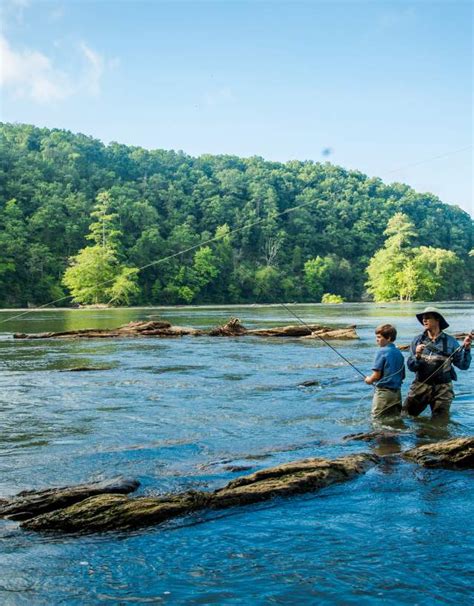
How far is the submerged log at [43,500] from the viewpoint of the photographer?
5402mm

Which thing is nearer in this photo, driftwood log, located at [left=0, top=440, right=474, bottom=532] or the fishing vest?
driftwood log, located at [left=0, top=440, right=474, bottom=532]

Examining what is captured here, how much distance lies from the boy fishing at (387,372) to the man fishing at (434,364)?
469 millimetres

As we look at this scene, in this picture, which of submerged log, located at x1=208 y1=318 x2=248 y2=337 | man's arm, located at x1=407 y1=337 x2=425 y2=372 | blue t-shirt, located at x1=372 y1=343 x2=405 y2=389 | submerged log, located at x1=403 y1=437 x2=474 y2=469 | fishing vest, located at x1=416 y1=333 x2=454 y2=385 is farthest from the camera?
submerged log, located at x1=208 y1=318 x2=248 y2=337

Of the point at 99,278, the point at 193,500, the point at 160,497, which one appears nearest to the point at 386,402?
the point at 193,500

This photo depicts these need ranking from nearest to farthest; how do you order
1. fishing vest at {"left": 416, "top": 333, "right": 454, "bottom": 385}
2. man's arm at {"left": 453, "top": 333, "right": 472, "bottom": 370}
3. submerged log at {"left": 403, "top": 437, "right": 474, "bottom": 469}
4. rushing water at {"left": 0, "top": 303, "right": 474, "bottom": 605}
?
rushing water at {"left": 0, "top": 303, "right": 474, "bottom": 605} < submerged log at {"left": 403, "top": 437, "right": 474, "bottom": 469} < man's arm at {"left": 453, "top": 333, "right": 472, "bottom": 370} < fishing vest at {"left": 416, "top": 333, "right": 454, "bottom": 385}

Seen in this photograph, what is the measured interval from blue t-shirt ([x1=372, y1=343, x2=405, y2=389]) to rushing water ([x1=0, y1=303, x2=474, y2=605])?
76 cm

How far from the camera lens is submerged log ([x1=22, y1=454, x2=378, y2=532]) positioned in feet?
16.9

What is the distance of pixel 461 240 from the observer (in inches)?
6024

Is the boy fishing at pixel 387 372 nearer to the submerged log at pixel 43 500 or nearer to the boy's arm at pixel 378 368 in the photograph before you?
the boy's arm at pixel 378 368

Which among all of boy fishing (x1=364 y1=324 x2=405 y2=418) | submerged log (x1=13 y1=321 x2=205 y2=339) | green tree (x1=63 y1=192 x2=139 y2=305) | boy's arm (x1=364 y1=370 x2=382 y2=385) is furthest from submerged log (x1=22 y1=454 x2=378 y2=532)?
green tree (x1=63 y1=192 x2=139 y2=305)

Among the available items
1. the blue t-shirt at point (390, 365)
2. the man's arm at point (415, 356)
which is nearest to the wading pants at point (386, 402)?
the blue t-shirt at point (390, 365)

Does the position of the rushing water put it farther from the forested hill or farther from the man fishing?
the forested hill

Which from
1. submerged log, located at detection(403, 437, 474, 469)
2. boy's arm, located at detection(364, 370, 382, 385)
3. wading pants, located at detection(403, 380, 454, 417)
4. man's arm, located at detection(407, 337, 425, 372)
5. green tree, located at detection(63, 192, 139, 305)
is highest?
green tree, located at detection(63, 192, 139, 305)

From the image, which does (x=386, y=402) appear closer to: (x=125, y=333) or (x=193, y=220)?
(x=125, y=333)
